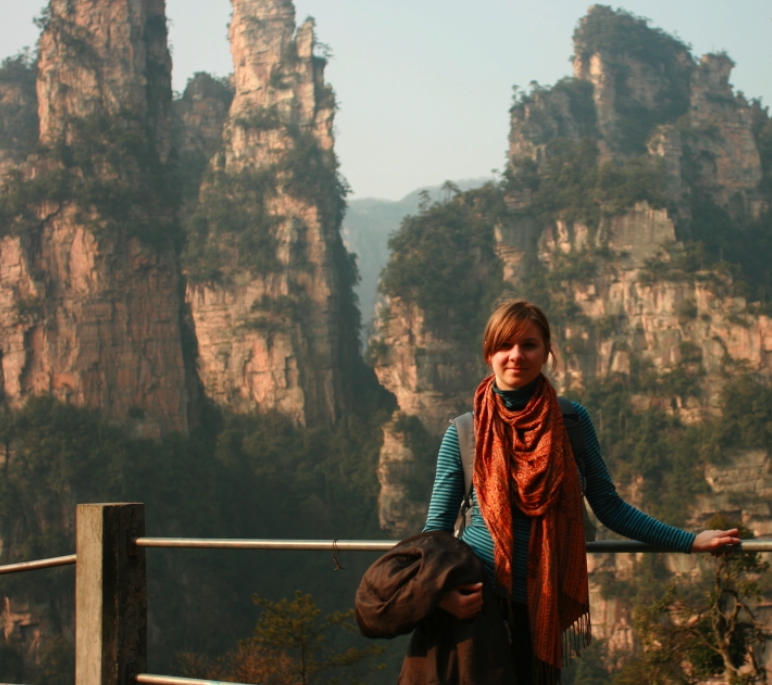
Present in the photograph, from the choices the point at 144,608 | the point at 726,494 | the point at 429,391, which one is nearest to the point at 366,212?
the point at 429,391

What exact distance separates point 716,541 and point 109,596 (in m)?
1.90

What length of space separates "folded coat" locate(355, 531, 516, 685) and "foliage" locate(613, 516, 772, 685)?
2.61 ft

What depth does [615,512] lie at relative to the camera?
2.82m

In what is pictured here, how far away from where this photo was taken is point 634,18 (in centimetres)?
4766

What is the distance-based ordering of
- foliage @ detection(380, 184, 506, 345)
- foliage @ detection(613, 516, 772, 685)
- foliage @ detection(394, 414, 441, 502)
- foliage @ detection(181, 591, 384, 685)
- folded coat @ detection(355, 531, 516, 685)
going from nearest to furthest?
folded coat @ detection(355, 531, 516, 685) < foliage @ detection(613, 516, 772, 685) < foliage @ detection(181, 591, 384, 685) < foliage @ detection(394, 414, 441, 502) < foliage @ detection(380, 184, 506, 345)

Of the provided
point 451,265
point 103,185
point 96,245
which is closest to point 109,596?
point 96,245

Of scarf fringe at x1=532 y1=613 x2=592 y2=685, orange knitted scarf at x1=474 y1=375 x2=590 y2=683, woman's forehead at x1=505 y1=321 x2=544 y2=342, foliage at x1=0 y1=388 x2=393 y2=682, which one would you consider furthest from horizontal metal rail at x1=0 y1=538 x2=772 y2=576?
foliage at x1=0 y1=388 x2=393 y2=682

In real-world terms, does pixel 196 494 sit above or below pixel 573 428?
below

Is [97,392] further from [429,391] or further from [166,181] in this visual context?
[429,391]

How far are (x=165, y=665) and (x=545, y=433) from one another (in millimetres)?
27563

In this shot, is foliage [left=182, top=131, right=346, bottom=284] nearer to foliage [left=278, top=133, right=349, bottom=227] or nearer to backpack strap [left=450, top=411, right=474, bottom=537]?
foliage [left=278, top=133, right=349, bottom=227]

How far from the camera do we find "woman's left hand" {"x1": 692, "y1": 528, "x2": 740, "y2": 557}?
8.70 feet

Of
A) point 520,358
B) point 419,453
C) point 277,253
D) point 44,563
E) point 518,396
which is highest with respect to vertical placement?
point 277,253

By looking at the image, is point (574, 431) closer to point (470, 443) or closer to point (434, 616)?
point (470, 443)
